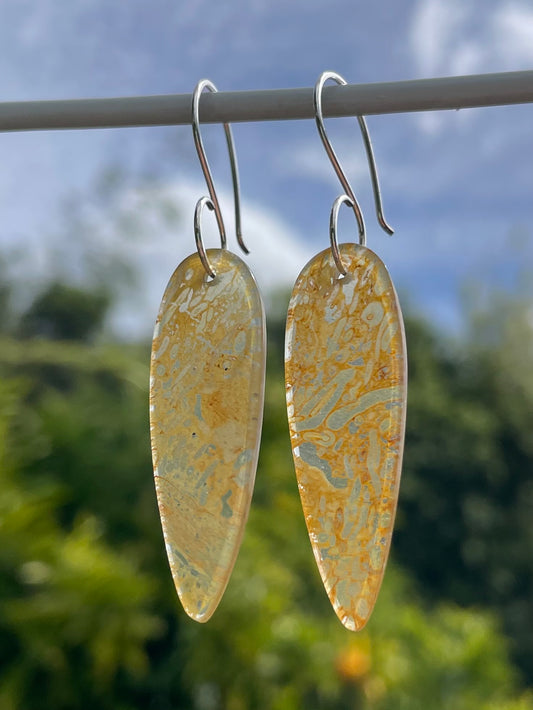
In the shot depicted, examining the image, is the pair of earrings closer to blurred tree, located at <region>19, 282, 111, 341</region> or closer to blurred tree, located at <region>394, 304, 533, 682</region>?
blurred tree, located at <region>19, 282, 111, 341</region>

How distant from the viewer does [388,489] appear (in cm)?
29

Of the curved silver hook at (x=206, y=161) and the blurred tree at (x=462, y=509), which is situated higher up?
the curved silver hook at (x=206, y=161)

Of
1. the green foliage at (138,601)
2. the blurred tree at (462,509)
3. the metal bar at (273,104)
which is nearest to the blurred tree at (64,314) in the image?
the green foliage at (138,601)

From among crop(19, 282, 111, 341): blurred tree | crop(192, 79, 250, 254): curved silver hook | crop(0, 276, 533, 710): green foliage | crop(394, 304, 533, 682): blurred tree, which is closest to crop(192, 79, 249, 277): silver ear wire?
crop(192, 79, 250, 254): curved silver hook

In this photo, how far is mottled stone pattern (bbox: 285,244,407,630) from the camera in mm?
289

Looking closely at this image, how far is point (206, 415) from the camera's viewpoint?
1.00ft

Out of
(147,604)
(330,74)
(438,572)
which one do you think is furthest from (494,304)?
(330,74)

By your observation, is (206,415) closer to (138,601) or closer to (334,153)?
(334,153)

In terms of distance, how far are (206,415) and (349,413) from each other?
6 cm

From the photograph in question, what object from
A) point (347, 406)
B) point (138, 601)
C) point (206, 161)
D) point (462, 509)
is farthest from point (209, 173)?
point (462, 509)

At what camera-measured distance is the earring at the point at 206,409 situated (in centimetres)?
30

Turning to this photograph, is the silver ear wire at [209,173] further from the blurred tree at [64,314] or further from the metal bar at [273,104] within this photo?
the blurred tree at [64,314]

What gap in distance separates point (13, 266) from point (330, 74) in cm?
191

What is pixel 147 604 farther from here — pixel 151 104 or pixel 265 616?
pixel 151 104
